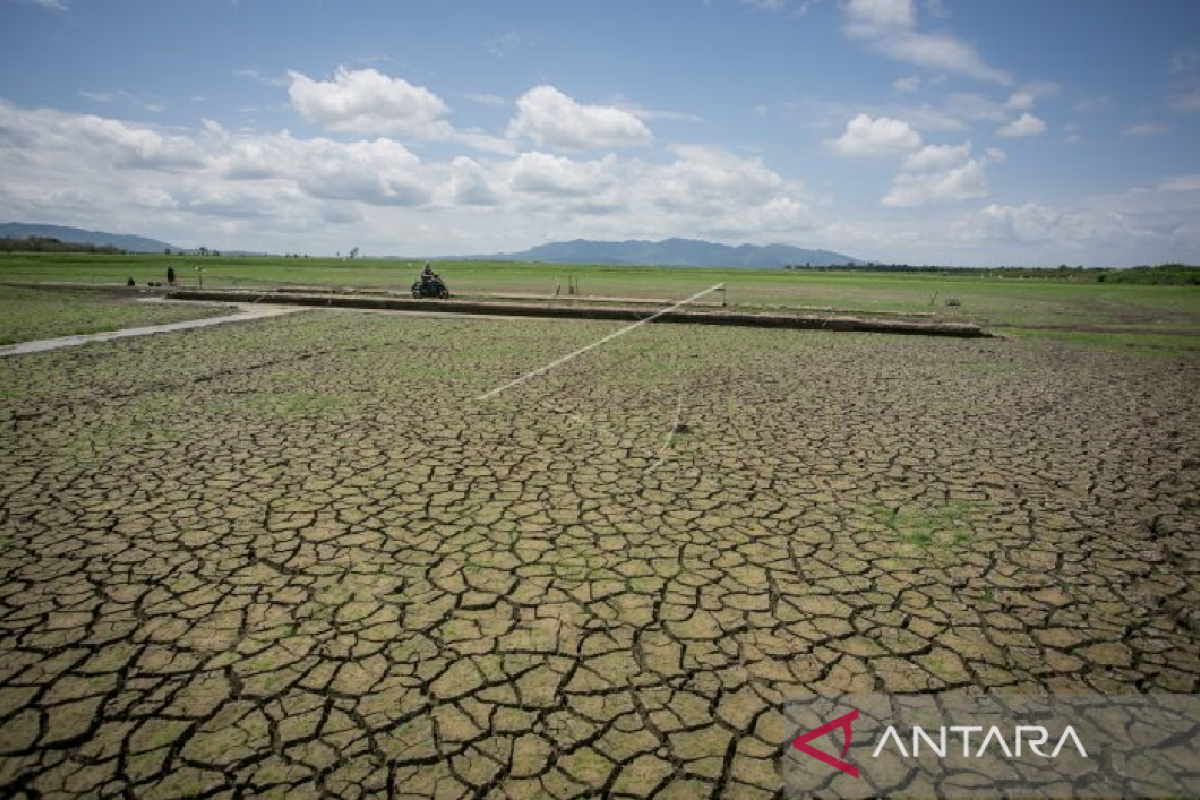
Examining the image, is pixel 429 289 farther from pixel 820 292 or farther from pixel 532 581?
A: pixel 820 292

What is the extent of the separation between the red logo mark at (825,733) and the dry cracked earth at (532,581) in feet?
0.27

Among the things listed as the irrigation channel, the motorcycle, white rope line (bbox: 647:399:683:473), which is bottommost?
white rope line (bbox: 647:399:683:473)

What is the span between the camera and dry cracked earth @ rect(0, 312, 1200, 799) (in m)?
2.44

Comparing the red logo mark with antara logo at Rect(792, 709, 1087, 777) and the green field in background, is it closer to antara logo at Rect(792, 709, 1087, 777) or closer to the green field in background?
antara logo at Rect(792, 709, 1087, 777)

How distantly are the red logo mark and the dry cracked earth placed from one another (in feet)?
0.27

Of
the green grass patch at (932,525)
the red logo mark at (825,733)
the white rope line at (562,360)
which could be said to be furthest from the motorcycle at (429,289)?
the red logo mark at (825,733)

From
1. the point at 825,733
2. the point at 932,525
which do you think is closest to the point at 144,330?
the point at 932,525

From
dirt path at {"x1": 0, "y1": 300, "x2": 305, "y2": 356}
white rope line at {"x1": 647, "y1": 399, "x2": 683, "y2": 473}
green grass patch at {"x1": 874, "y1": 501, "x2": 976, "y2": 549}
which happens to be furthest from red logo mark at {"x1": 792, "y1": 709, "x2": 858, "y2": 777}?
dirt path at {"x1": 0, "y1": 300, "x2": 305, "y2": 356}

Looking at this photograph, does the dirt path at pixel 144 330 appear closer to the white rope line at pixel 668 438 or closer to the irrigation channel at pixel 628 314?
the irrigation channel at pixel 628 314

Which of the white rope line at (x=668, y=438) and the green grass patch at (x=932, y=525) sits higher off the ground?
the white rope line at (x=668, y=438)

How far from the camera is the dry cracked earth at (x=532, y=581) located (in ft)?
8.00

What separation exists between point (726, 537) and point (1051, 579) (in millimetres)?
1991

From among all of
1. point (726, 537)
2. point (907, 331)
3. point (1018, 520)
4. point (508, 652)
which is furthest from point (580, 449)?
point (907, 331)

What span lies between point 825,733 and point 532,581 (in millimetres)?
1781
